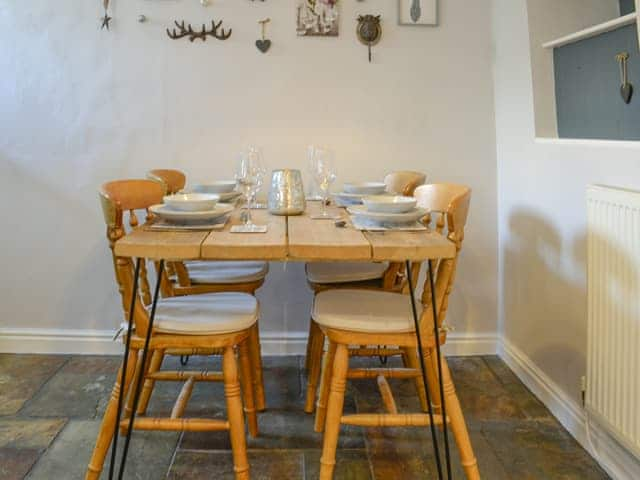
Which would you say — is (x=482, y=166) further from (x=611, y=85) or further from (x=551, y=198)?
(x=611, y=85)

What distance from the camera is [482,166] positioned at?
2703 mm

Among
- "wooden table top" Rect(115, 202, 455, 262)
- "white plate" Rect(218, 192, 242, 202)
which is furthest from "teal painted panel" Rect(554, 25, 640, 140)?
"white plate" Rect(218, 192, 242, 202)

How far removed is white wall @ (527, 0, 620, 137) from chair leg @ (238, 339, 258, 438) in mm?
1441

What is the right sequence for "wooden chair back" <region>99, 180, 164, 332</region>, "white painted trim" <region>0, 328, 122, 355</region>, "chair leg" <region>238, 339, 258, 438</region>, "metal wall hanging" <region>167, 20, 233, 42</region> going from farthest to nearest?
1. "white painted trim" <region>0, 328, 122, 355</region>
2. "metal wall hanging" <region>167, 20, 233, 42</region>
3. "chair leg" <region>238, 339, 258, 438</region>
4. "wooden chair back" <region>99, 180, 164, 332</region>

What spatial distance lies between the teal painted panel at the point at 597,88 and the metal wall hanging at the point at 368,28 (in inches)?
30.9

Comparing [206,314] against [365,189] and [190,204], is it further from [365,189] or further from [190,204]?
[365,189]

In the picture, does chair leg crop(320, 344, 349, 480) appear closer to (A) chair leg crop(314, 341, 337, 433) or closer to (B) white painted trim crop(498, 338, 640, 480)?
(A) chair leg crop(314, 341, 337, 433)

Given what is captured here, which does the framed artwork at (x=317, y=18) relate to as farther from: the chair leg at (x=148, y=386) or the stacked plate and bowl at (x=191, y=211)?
the chair leg at (x=148, y=386)

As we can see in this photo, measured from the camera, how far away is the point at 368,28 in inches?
102

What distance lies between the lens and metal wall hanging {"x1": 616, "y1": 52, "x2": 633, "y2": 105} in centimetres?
188

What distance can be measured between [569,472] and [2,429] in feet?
6.37

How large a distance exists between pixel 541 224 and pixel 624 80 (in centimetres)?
61

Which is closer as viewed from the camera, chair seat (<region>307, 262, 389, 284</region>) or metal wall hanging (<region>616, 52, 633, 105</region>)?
metal wall hanging (<region>616, 52, 633, 105</region>)

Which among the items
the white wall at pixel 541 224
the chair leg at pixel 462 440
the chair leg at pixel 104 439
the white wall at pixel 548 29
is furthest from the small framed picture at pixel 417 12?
the chair leg at pixel 104 439
